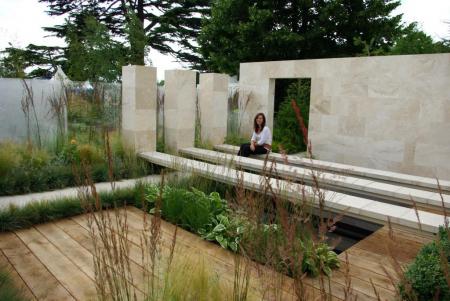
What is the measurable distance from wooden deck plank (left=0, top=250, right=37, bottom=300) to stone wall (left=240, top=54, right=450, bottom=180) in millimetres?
5394

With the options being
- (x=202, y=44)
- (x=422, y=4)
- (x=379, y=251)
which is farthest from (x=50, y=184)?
(x=202, y=44)

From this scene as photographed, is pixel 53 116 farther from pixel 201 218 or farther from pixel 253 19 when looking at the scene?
pixel 253 19

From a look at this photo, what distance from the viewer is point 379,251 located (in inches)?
131

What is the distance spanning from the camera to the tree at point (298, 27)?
37.1 ft

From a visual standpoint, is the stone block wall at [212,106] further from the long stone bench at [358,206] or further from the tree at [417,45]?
the tree at [417,45]

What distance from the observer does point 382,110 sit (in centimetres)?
643

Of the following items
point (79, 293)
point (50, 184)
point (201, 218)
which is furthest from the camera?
point (50, 184)

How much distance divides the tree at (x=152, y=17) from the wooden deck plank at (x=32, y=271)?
48.2 ft

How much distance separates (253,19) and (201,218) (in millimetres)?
9106

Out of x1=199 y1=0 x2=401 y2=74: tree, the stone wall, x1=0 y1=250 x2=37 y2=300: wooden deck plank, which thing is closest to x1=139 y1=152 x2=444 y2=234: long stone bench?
x1=0 y1=250 x2=37 y2=300: wooden deck plank

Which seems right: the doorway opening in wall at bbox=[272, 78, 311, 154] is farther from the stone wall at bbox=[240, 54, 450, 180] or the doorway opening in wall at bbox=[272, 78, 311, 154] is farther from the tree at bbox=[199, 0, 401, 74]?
the tree at bbox=[199, 0, 401, 74]

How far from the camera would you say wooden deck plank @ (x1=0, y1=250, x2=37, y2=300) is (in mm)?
2398

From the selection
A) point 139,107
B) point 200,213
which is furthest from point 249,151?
point 200,213

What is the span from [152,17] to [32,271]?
1669cm
